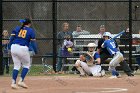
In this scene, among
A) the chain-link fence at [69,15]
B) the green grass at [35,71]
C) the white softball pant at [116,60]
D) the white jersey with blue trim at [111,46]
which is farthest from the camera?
the chain-link fence at [69,15]

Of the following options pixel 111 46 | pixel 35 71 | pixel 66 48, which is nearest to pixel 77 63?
pixel 111 46

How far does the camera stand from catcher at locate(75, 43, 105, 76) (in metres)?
16.2

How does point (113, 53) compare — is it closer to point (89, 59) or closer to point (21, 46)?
point (89, 59)

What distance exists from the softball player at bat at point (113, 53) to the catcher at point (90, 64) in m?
0.44

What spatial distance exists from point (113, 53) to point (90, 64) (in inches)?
34.3

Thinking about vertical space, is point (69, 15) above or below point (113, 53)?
above

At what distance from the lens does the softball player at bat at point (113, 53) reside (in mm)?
15801

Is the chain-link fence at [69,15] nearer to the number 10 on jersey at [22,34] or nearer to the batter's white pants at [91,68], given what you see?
the batter's white pants at [91,68]

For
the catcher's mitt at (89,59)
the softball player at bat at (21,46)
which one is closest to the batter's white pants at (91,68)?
the catcher's mitt at (89,59)

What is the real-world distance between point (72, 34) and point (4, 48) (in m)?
2.53

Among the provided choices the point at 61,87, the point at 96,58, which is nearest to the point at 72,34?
the point at 96,58

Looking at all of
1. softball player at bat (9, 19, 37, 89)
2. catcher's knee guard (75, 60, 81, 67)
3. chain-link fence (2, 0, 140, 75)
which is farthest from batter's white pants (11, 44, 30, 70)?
chain-link fence (2, 0, 140, 75)

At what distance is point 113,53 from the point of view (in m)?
16.0

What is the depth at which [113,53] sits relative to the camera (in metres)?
16.0
